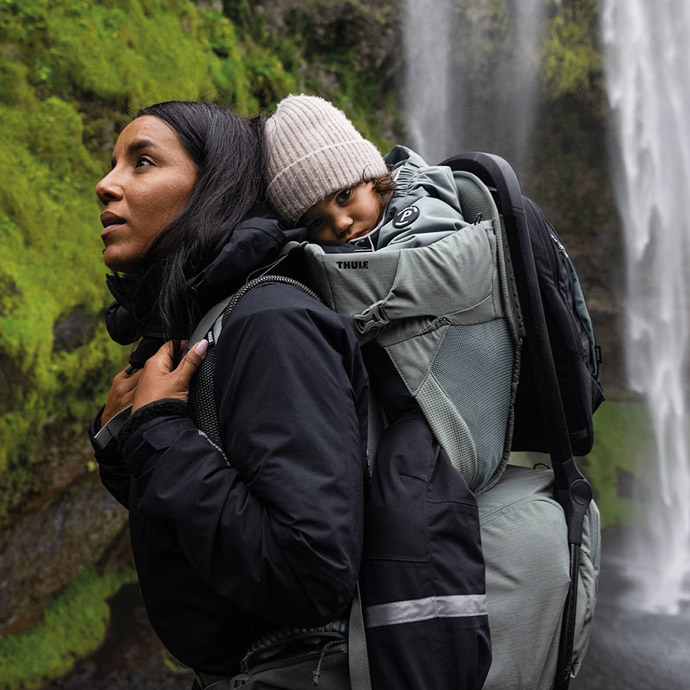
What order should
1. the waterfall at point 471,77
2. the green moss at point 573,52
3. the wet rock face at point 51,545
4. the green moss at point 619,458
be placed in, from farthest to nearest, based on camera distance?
the green moss at point 573,52, the waterfall at point 471,77, the green moss at point 619,458, the wet rock face at point 51,545

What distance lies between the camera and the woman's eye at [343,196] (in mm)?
1705

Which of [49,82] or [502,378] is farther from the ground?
[49,82]

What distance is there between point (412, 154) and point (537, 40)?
919 centimetres

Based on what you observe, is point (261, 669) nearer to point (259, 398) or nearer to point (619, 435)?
point (259, 398)

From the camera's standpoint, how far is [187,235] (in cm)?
158

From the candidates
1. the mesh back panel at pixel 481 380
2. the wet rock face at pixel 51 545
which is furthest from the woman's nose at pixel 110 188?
the wet rock face at pixel 51 545

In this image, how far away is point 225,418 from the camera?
1363 mm

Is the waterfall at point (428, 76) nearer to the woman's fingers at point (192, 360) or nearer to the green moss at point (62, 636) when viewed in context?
the green moss at point (62, 636)

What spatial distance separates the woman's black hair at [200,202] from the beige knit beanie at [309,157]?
0.17 ft

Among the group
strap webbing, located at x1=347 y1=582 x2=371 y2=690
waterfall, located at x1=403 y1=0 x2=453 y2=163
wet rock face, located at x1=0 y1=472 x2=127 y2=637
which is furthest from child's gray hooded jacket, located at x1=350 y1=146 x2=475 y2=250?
waterfall, located at x1=403 y1=0 x2=453 y2=163

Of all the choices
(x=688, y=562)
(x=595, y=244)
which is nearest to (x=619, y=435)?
(x=688, y=562)

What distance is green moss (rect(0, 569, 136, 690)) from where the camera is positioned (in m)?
4.17

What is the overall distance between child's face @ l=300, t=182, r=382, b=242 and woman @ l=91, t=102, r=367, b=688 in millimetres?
128

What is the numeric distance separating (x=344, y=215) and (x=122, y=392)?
65 centimetres
